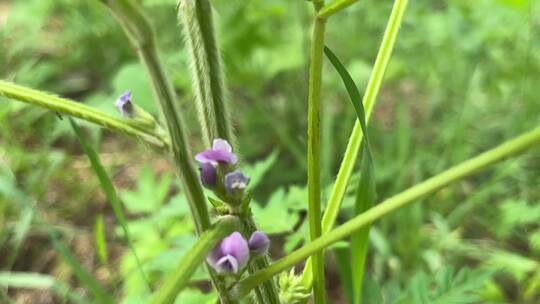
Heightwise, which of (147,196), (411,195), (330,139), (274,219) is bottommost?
(411,195)

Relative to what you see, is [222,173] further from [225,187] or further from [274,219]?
[274,219]

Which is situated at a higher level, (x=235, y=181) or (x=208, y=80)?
(x=208, y=80)

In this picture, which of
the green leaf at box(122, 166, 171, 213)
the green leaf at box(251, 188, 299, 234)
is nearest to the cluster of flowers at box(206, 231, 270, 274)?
the green leaf at box(251, 188, 299, 234)

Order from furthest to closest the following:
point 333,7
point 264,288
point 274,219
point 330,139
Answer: point 330,139, point 274,219, point 264,288, point 333,7

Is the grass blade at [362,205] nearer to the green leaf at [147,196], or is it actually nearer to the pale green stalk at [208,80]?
the pale green stalk at [208,80]

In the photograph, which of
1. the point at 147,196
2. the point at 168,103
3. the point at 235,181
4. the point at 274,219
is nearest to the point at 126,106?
the point at 168,103

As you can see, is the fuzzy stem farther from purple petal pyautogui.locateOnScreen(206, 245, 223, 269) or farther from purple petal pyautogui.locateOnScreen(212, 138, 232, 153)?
purple petal pyautogui.locateOnScreen(206, 245, 223, 269)
